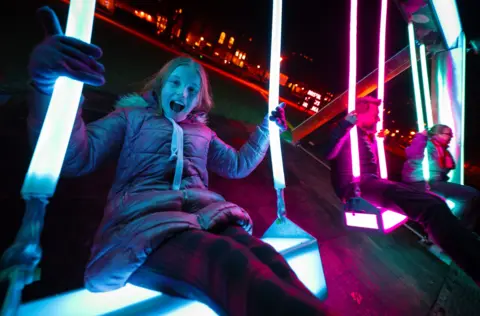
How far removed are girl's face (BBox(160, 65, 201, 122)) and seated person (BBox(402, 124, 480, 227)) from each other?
10.1ft

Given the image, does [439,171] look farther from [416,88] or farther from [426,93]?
[416,88]

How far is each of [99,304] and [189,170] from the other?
2.43ft

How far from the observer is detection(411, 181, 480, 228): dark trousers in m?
2.61

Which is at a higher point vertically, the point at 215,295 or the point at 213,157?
the point at 213,157

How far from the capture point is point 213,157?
1.75 m

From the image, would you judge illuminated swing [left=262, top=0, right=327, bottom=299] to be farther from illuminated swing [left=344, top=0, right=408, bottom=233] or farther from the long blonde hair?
illuminated swing [left=344, top=0, right=408, bottom=233]

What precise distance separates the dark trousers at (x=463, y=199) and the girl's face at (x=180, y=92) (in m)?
3.12

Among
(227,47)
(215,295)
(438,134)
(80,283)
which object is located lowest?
(80,283)

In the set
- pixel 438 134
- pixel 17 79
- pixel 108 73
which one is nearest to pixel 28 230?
pixel 17 79

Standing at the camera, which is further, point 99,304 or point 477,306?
point 477,306

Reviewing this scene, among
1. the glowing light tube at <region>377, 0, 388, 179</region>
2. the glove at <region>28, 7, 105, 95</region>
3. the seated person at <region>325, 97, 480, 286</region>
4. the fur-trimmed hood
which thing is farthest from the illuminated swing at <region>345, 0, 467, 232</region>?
the glove at <region>28, 7, 105, 95</region>

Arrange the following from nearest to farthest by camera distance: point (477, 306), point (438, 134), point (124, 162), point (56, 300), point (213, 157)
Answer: point (56, 300) < point (124, 162) < point (213, 157) < point (477, 306) < point (438, 134)

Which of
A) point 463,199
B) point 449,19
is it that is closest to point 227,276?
point 463,199

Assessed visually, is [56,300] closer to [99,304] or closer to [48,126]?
[99,304]
